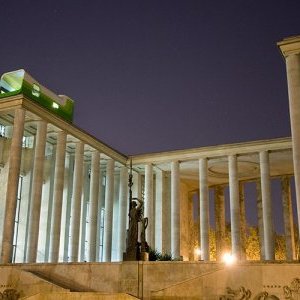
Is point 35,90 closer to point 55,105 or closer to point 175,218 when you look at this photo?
point 55,105

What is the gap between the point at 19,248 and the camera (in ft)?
149

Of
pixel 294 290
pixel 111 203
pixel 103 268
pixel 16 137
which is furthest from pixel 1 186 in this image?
pixel 294 290

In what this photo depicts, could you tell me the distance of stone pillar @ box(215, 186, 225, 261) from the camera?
214 feet

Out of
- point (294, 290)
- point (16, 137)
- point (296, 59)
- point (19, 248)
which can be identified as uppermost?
point (296, 59)

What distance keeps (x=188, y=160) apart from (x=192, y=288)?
1329 inches

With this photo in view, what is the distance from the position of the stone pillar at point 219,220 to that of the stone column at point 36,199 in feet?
103

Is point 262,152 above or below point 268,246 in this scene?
above

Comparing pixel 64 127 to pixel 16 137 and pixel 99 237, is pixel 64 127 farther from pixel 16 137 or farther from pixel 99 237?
pixel 99 237

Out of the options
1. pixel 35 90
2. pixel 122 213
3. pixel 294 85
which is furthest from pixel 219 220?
pixel 294 85

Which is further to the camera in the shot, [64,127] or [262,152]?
[262,152]

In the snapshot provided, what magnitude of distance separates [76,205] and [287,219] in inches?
1167

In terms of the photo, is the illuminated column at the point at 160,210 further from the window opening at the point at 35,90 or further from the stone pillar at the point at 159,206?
the window opening at the point at 35,90

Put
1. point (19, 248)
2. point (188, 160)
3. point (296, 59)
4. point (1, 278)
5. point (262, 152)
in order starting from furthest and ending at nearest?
point (188, 160) → point (262, 152) → point (19, 248) → point (296, 59) → point (1, 278)

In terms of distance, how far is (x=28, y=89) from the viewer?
151 ft
